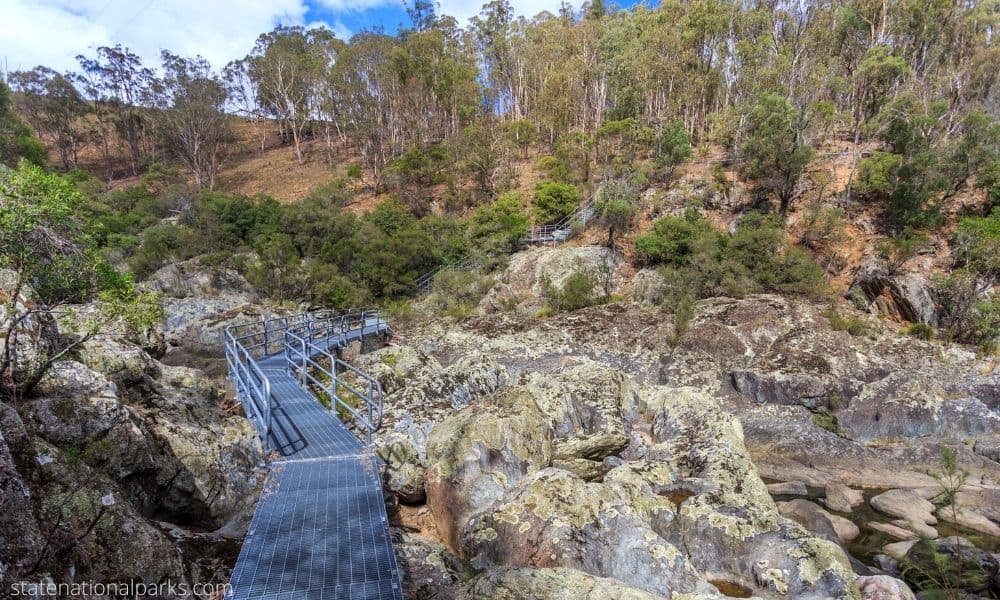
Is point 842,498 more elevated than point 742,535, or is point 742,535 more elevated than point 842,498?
point 742,535

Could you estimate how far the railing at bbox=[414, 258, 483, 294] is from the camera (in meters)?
24.5

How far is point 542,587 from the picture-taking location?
13.7 ft

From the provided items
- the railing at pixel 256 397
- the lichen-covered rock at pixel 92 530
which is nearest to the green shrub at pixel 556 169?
the railing at pixel 256 397

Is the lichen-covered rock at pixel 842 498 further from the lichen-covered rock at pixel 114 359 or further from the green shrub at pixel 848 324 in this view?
the lichen-covered rock at pixel 114 359

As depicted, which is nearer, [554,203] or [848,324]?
[848,324]

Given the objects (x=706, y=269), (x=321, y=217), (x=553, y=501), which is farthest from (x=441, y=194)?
(x=553, y=501)

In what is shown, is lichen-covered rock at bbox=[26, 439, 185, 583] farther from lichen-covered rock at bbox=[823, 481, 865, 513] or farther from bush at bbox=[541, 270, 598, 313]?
bush at bbox=[541, 270, 598, 313]

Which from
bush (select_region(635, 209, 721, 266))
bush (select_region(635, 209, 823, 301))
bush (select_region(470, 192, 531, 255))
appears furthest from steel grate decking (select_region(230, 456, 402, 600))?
bush (select_region(470, 192, 531, 255))

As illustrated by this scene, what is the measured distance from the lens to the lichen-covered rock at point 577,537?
5.23 meters

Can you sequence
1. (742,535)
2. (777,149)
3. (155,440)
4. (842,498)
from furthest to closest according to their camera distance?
(777,149)
(842,498)
(742,535)
(155,440)

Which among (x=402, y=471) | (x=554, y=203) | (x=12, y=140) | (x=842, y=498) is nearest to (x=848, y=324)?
(x=842, y=498)

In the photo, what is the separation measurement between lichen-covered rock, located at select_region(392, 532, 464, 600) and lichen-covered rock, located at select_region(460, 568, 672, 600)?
1.07ft

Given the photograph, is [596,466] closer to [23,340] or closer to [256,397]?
[256,397]

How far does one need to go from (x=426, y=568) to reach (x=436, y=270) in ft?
70.1
